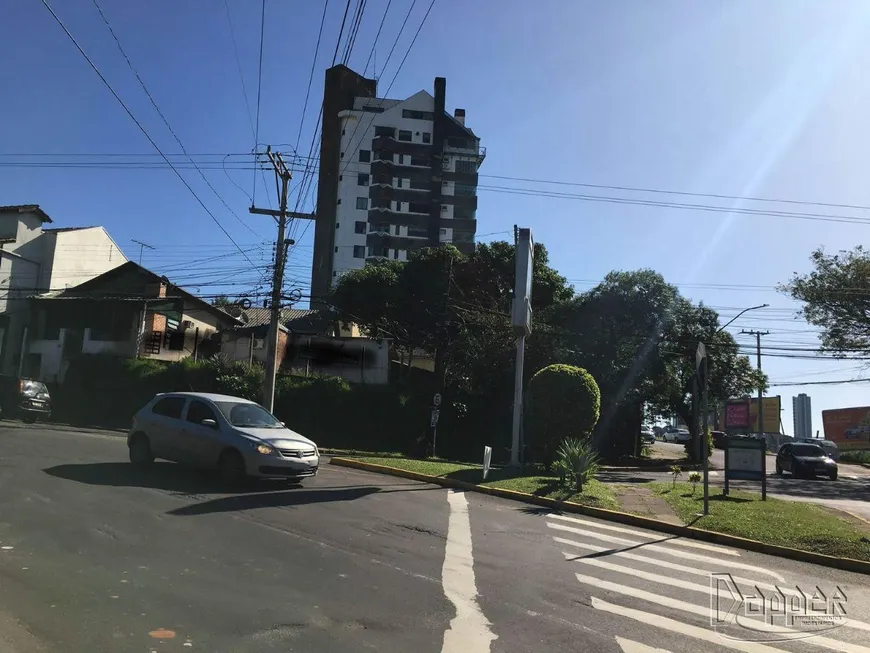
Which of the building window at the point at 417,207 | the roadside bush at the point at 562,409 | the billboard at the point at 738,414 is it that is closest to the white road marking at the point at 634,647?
the roadside bush at the point at 562,409

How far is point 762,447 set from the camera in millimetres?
13750

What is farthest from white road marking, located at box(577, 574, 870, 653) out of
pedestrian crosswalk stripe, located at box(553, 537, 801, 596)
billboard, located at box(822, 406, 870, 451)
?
billboard, located at box(822, 406, 870, 451)

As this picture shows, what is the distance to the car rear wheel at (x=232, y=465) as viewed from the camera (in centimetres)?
1127

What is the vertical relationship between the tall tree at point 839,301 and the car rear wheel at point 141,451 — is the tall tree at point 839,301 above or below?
above

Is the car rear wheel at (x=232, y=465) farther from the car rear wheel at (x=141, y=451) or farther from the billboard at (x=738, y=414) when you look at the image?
the billboard at (x=738, y=414)

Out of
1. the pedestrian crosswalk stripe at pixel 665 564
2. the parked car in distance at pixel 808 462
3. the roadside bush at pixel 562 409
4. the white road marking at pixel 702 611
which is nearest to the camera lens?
the white road marking at pixel 702 611

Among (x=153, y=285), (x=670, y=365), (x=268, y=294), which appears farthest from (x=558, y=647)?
(x=153, y=285)

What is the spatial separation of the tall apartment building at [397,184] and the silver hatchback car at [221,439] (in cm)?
6811

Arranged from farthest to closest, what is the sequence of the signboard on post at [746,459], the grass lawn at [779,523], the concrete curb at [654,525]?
the signboard on post at [746,459] < the grass lawn at [779,523] < the concrete curb at [654,525]

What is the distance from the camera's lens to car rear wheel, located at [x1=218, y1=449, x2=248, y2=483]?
11273 mm

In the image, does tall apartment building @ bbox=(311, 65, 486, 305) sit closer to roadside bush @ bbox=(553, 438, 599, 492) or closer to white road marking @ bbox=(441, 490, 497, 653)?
roadside bush @ bbox=(553, 438, 599, 492)

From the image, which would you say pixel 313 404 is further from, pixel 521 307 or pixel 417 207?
pixel 417 207

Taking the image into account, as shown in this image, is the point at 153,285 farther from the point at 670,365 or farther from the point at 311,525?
the point at 311,525

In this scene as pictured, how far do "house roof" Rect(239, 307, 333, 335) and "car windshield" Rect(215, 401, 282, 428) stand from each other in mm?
33085
